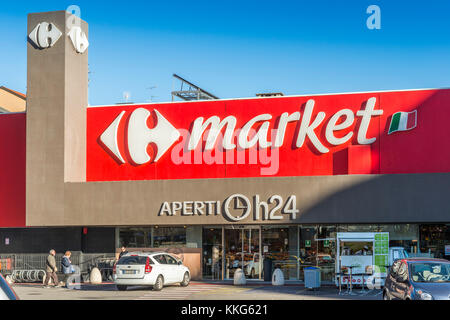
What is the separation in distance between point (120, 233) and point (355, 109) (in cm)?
1316

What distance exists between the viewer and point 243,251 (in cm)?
3111

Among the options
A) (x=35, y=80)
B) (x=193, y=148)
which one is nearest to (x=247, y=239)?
(x=193, y=148)

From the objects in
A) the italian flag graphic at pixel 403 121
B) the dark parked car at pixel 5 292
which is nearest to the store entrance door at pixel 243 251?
the italian flag graphic at pixel 403 121

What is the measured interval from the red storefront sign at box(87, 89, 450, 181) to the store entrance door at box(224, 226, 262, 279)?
2.78 m

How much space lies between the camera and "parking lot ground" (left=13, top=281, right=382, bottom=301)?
22.5m

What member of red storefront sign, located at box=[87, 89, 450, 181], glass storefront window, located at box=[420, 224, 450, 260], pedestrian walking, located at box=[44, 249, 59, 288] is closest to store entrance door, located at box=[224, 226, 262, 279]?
red storefront sign, located at box=[87, 89, 450, 181]

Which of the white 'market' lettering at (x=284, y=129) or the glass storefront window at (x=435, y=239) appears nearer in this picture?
the glass storefront window at (x=435, y=239)

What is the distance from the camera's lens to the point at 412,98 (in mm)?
29219

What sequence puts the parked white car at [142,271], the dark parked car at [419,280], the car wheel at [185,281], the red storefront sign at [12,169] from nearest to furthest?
the dark parked car at [419,280], the parked white car at [142,271], the car wheel at [185,281], the red storefront sign at [12,169]

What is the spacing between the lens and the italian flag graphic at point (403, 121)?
95.5 feet

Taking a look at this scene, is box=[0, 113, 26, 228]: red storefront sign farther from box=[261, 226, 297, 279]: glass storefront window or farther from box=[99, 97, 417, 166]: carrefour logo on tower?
box=[261, 226, 297, 279]: glass storefront window

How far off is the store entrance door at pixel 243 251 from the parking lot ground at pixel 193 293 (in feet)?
7.51

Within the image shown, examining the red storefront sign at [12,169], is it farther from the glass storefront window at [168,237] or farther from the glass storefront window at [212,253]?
the glass storefront window at [212,253]

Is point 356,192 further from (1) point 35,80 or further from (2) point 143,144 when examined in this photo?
(1) point 35,80
